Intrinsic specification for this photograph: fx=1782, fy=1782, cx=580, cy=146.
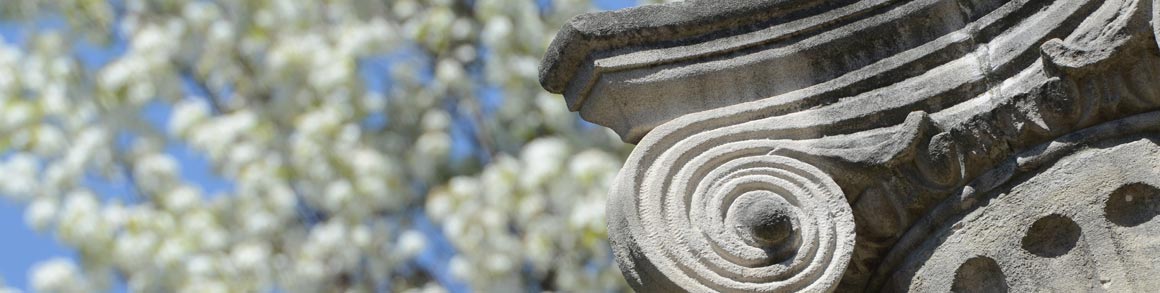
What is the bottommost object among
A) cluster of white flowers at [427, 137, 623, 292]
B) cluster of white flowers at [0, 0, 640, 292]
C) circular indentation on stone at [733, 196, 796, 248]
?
circular indentation on stone at [733, 196, 796, 248]

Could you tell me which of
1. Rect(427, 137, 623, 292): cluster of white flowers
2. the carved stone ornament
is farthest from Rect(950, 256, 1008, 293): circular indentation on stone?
Rect(427, 137, 623, 292): cluster of white flowers

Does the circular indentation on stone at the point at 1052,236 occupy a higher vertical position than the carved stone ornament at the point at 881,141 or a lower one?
lower

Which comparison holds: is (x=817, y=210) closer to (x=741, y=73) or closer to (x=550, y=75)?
(x=741, y=73)

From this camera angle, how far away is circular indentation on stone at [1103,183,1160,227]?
2.85 m

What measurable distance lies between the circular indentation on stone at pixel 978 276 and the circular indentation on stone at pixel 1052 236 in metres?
0.07

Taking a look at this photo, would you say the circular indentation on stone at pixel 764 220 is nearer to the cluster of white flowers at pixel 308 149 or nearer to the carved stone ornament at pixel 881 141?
the carved stone ornament at pixel 881 141

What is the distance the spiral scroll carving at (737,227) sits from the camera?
116 inches

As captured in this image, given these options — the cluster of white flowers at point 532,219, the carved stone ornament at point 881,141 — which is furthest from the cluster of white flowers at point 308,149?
the carved stone ornament at point 881,141

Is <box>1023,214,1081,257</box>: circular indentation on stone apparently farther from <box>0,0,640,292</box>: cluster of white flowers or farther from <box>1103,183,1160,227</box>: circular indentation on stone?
<box>0,0,640,292</box>: cluster of white flowers

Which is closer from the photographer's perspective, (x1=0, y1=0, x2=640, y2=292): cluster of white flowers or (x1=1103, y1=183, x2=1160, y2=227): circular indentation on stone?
(x1=1103, y1=183, x2=1160, y2=227): circular indentation on stone

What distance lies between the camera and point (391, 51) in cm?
1079

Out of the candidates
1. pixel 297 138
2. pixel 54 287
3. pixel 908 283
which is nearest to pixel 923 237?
pixel 908 283

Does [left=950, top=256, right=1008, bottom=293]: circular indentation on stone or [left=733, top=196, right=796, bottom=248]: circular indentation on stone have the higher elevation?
[left=733, top=196, right=796, bottom=248]: circular indentation on stone

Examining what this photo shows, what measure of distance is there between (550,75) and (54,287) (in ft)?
26.1
